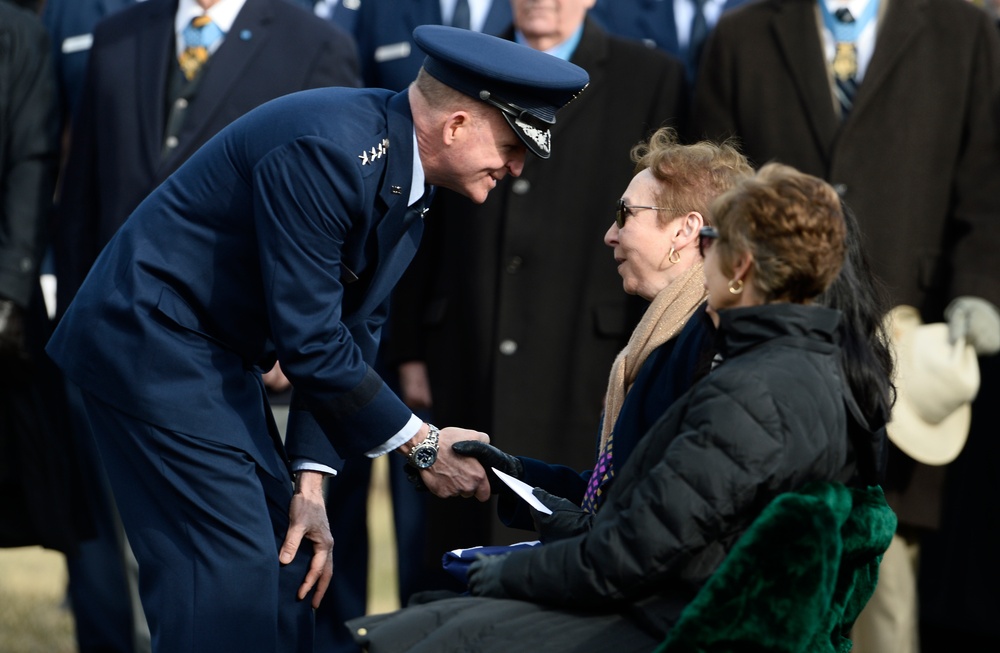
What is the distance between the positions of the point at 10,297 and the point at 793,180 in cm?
337

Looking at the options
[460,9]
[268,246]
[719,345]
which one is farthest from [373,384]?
[460,9]

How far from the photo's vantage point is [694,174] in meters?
3.90

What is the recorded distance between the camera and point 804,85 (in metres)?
5.48

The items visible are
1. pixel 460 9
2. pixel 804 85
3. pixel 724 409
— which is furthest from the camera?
pixel 460 9

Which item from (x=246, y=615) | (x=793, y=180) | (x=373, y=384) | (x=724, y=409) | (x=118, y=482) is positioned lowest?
(x=246, y=615)

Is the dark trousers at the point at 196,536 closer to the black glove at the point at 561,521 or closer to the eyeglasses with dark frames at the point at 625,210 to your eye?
the black glove at the point at 561,521

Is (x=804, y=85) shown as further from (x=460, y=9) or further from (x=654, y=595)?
(x=654, y=595)

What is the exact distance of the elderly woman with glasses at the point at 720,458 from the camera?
298 centimetres

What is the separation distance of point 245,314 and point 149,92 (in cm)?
191

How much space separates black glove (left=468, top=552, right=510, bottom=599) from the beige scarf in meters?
0.60

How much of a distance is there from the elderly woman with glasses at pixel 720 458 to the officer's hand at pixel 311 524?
0.92 m

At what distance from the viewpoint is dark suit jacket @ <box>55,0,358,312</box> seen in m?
5.50

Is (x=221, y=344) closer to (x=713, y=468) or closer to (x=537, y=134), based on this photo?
(x=537, y=134)

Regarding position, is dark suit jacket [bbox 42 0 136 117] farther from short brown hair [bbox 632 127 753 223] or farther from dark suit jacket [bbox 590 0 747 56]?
short brown hair [bbox 632 127 753 223]
